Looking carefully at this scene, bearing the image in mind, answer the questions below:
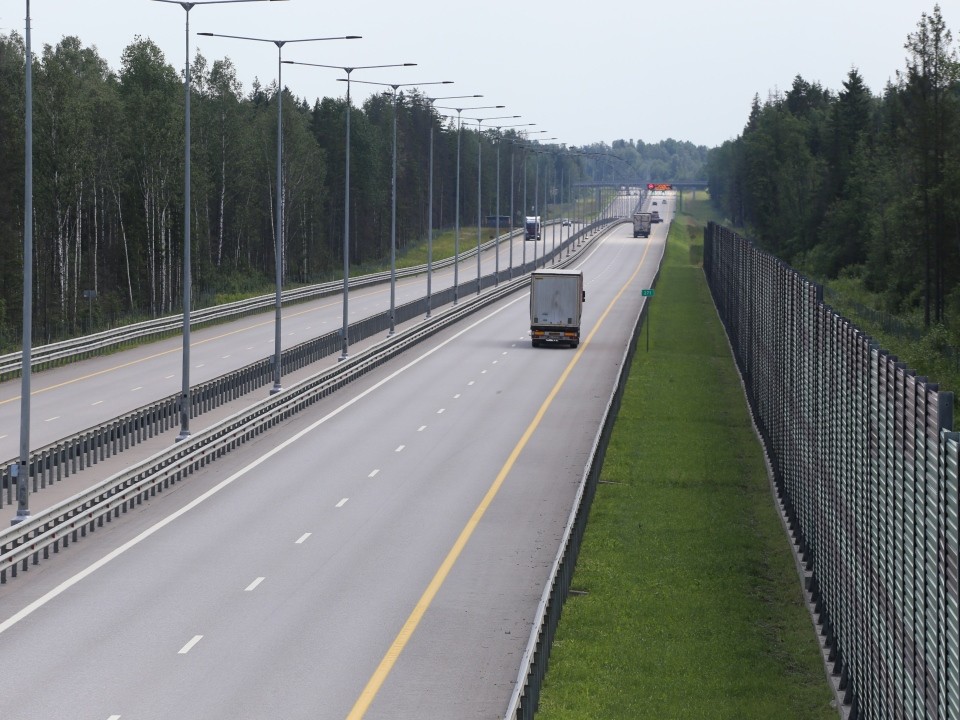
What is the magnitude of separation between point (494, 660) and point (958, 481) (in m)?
11.4

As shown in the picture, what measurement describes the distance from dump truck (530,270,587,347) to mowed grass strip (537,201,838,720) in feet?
76.9

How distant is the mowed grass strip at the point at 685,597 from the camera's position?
2134cm

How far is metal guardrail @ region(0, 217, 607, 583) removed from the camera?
2880 centimetres

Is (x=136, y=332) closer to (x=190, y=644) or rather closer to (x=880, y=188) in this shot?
(x=190, y=644)

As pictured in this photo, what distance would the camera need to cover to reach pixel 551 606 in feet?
76.0

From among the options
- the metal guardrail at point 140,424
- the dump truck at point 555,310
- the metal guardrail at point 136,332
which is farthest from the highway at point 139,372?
the dump truck at point 555,310

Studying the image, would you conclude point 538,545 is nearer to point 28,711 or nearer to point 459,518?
point 459,518

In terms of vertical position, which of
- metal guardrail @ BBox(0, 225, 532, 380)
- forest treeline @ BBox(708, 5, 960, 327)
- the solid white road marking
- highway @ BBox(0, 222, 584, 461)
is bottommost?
the solid white road marking

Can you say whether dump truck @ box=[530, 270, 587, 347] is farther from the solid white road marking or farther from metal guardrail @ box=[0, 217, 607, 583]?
the solid white road marking

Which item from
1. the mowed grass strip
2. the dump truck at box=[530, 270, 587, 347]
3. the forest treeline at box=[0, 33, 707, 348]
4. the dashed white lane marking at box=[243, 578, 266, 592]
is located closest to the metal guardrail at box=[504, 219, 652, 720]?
the mowed grass strip

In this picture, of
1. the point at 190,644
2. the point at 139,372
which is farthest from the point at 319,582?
the point at 139,372

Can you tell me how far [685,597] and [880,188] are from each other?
104124 mm

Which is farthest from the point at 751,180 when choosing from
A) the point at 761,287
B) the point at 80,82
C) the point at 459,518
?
the point at 459,518

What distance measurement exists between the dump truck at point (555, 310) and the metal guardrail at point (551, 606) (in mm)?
32304
